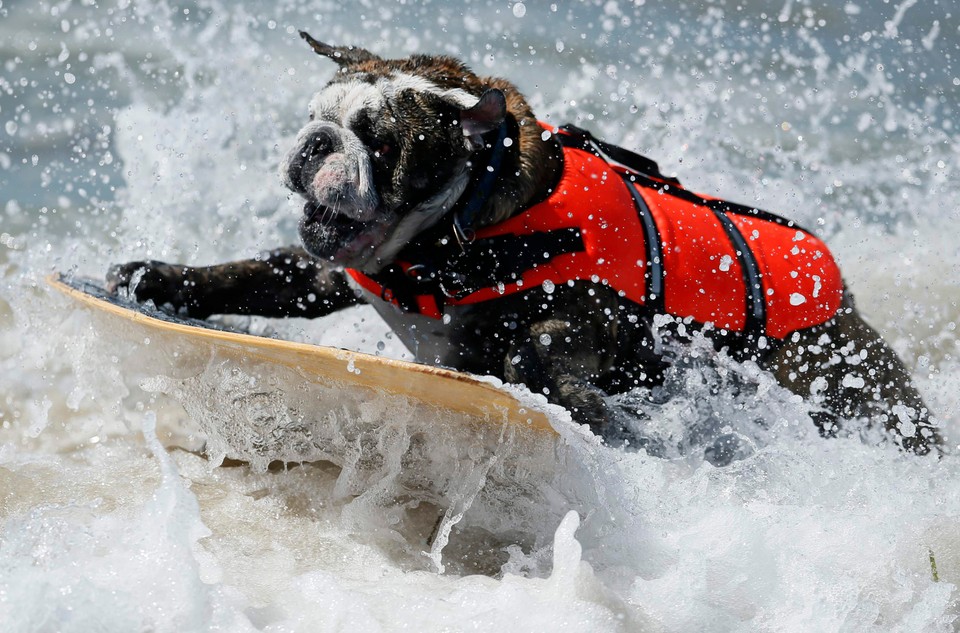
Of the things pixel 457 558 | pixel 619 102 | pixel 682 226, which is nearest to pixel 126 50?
pixel 619 102

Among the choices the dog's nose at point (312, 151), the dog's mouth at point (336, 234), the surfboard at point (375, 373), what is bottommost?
the surfboard at point (375, 373)

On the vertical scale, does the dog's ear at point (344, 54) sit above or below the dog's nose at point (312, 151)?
above

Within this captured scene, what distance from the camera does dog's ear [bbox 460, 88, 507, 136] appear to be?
3365 mm

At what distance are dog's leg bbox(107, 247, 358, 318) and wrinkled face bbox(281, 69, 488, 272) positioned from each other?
0.59 meters

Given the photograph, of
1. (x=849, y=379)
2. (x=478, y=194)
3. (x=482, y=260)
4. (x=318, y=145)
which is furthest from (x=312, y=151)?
(x=849, y=379)

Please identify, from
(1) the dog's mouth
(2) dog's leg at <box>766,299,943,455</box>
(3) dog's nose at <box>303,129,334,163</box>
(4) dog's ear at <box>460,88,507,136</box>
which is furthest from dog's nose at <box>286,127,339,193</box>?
(2) dog's leg at <box>766,299,943,455</box>

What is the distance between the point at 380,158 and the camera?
353 centimetres

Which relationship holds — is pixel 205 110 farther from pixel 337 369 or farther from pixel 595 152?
pixel 337 369

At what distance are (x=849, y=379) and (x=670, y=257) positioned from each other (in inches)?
35.8

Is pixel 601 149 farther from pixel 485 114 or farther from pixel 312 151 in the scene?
pixel 312 151

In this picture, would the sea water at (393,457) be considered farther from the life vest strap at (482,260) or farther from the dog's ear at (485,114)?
the dog's ear at (485,114)

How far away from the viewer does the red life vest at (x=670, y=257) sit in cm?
360

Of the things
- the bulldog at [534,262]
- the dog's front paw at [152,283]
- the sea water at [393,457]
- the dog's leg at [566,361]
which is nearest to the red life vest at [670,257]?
the bulldog at [534,262]

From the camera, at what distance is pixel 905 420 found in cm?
404
